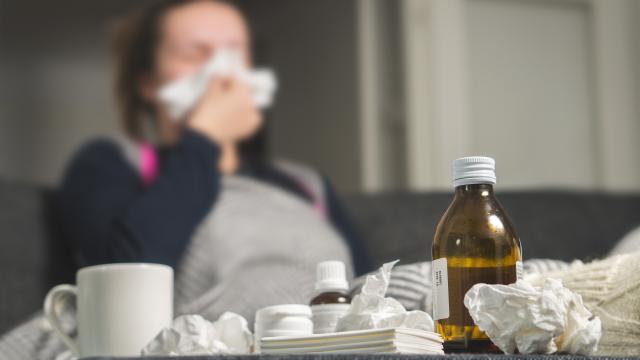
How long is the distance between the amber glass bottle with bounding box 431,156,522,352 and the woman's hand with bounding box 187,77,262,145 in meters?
1.05

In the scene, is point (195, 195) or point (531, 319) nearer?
point (531, 319)

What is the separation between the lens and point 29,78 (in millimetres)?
3682

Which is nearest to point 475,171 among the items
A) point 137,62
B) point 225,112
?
point 225,112

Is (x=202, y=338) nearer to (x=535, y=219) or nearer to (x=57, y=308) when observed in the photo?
(x=57, y=308)

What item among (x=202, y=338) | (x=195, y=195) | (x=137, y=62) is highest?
(x=137, y=62)

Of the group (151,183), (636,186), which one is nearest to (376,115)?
(636,186)

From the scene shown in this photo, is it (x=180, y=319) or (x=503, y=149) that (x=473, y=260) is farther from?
(x=503, y=149)

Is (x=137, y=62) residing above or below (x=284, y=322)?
above

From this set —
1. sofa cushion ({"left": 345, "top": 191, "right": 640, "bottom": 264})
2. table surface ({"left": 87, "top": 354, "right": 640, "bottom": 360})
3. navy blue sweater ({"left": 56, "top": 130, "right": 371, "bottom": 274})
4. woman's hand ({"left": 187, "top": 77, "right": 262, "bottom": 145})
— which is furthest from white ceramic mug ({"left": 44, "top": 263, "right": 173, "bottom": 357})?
woman's hand ({"left": 187, "top": 77, "right": 262, "bottom": 145})

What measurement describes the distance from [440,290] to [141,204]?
0.85 meters

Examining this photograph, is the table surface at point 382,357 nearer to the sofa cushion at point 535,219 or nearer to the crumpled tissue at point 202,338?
the crumpled tissue at point 202,338

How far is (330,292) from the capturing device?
2.19ft

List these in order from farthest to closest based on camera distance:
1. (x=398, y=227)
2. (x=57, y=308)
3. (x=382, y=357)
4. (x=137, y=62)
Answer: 1. (x=137, y=62)
2. (x=398, y=227)
3. (x=57, y=308)
4. (x=382, y=357)

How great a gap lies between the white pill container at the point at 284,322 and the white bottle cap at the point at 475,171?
0.44 feet
